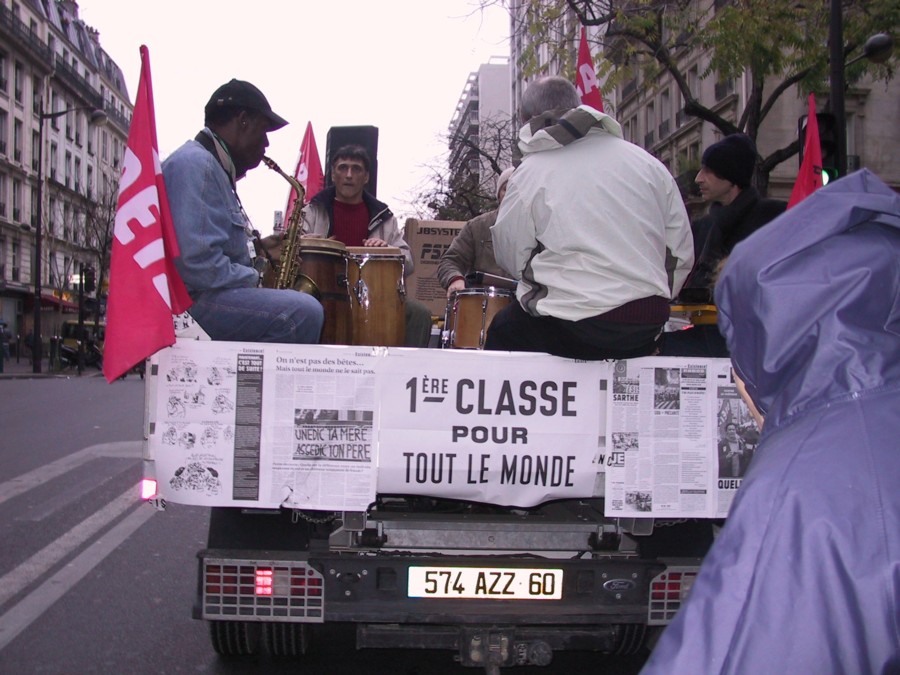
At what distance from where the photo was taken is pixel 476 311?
4.68 meters

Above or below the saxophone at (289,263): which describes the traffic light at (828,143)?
above

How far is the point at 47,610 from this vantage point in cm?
512

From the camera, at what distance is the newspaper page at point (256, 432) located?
3324 millimetres

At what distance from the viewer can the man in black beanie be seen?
15.5ft

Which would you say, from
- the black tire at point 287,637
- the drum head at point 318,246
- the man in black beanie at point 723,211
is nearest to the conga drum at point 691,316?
the man in black beanie at point 723,211

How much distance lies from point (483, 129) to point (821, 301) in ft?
109

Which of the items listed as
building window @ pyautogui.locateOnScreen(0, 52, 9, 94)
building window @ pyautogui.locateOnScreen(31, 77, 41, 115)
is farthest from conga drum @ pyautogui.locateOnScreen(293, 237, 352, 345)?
building window @ pyautogui.locateOnScreen(31, 77, 41, 115)

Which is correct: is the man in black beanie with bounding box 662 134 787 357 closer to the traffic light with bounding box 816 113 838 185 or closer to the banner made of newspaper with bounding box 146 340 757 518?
the banner made of newspaper with bounding box 146 340 757 518

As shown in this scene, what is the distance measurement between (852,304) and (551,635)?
2.48 metres

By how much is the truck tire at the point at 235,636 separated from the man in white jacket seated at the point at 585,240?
1564mm

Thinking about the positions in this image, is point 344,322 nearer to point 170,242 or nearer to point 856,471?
point 170,242

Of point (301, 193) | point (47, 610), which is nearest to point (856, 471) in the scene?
point (301, 193)

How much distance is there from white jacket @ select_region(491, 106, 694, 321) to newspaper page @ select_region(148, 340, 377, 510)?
3.14 ft

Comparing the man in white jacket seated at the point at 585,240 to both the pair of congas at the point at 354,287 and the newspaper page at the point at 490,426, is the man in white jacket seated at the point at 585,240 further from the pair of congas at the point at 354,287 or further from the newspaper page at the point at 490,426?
the pair of congas at the point at 354,287
